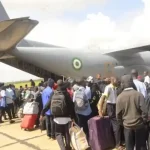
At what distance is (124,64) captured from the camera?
63.7ft

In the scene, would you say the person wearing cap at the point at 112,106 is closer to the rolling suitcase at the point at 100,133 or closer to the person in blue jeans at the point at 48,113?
the rolling suitcase at the point at 100,133

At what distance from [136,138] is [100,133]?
171cm

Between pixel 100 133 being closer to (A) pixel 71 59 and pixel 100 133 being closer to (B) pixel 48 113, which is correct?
(B) pixel 48 113

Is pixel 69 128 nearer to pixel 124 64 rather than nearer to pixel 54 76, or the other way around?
pixel 54 76

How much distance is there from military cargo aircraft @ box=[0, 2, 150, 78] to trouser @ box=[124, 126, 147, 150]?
998cm

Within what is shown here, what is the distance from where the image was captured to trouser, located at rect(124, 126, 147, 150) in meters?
4.90

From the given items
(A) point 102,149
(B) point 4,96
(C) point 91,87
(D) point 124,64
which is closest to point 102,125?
(A) point 102,149

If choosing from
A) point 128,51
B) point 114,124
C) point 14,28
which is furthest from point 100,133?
point 128,51

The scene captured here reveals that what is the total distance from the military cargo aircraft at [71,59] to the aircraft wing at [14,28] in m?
4.28

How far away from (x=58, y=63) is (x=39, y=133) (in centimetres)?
798

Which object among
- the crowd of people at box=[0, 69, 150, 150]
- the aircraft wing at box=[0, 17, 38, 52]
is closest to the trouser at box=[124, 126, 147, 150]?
the crowd of people at box=[0, 69, 150, 150]

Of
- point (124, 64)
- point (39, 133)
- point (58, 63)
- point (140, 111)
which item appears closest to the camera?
point (140, 111)

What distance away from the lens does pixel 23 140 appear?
831 centimetres

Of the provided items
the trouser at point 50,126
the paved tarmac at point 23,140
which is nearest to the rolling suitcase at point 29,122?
the paved tarmac at point 23,140
